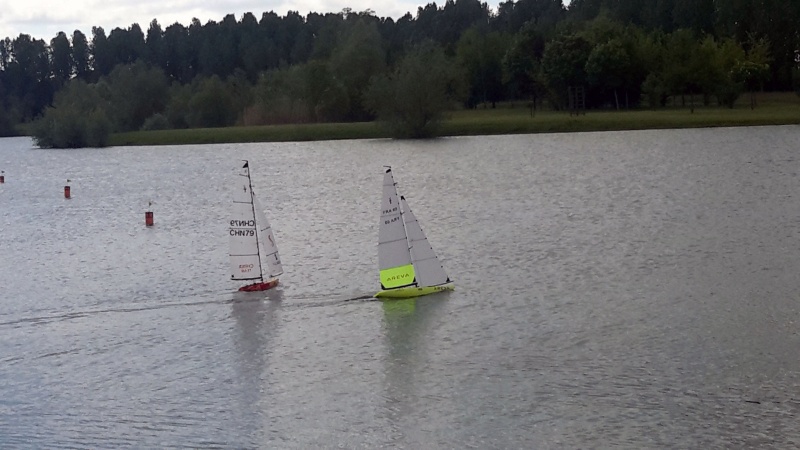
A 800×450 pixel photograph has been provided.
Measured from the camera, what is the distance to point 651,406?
59.8 feet

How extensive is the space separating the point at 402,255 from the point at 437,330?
10.2ft

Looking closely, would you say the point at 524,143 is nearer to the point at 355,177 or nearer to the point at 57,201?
the point at 355,177

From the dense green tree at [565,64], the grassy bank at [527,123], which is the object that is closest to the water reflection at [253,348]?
the grassy bank at [527,123]

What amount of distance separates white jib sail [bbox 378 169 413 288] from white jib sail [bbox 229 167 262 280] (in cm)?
349

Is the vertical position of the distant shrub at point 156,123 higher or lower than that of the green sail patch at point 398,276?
higher

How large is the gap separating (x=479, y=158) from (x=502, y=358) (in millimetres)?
51768

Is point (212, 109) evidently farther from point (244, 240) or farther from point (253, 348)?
point (253, 348)

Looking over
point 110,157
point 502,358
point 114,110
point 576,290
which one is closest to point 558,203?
point 576,290

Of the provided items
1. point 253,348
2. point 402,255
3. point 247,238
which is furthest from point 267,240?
point 253,348

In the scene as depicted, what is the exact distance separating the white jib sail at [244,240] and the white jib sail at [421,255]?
403 centimetres

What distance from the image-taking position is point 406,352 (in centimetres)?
2247

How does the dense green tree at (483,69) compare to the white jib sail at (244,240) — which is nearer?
the white jib sail at (244,240)

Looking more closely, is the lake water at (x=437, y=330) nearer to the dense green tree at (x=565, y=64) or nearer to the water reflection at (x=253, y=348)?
the water reflection at (x=253, y=348)

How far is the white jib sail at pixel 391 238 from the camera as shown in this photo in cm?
2602
